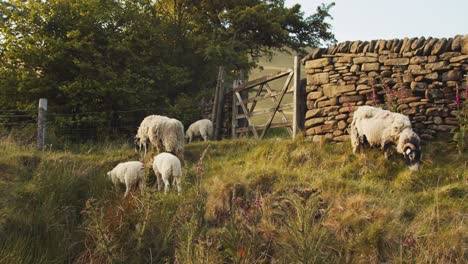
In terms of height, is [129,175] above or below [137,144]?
below

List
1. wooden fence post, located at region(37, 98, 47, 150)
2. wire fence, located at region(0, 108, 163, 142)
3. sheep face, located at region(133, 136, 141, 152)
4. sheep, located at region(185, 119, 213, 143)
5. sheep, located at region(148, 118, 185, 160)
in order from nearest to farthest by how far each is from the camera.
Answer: sheep, located at region(148, 118, 185, 160) → wooden fence post, located at region(37, 98, 47, 150) → sheep face, located at region(133, 136, 141, 152) → wire fence, located at region(0, 108, 163, 142) → sheep, located at region(185, 119, 213, 143)

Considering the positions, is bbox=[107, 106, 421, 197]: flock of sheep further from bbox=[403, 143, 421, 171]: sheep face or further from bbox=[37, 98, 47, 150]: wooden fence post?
bbox=[37, 98, 47, 150]: wooden fence post

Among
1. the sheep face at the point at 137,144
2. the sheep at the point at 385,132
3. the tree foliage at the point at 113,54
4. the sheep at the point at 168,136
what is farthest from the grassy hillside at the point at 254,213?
the tree foliage at the point at 113,54

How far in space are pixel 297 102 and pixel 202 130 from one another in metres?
3.44

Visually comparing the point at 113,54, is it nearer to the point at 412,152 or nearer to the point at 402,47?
the point at 402,47

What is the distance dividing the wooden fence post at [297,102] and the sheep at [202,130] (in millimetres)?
3219

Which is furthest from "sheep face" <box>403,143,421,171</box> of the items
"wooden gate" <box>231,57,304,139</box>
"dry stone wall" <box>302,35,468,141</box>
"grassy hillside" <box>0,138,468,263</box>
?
"wooden gate" <box>231,57,304,139</box>

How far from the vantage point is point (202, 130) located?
42.4 ft

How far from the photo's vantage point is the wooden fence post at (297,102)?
1059cm

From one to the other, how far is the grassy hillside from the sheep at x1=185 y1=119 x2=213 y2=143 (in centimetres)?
409

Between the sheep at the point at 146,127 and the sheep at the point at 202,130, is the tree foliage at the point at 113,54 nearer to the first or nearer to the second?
the sheep at the point at 202,130

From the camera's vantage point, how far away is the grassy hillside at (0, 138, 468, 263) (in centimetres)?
477

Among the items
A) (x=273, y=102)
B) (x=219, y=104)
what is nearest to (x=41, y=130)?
(x=219, y=104)

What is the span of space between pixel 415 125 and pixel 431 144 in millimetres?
543
